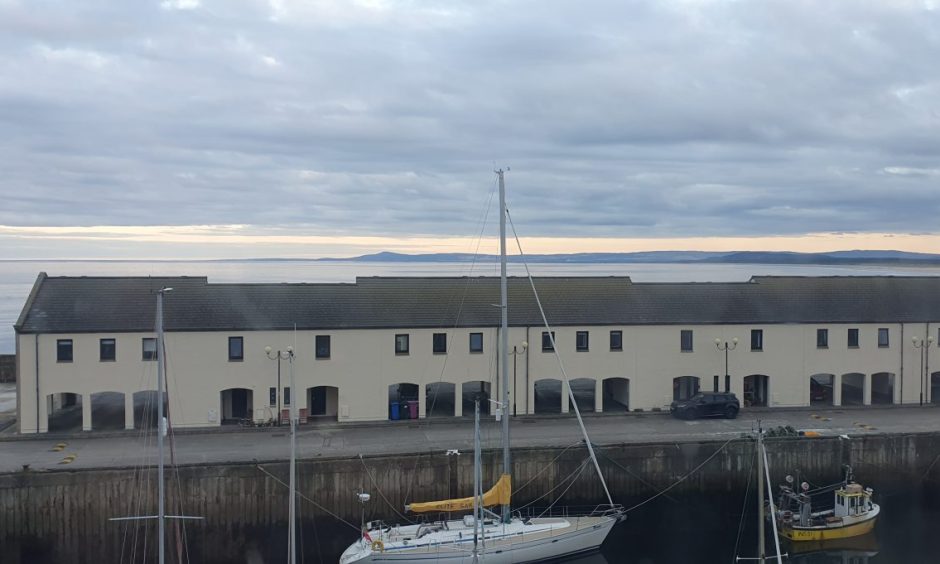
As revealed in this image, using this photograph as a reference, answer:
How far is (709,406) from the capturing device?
124ft

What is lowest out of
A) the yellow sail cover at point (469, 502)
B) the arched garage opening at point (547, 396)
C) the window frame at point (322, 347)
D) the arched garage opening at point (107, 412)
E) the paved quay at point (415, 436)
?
the yellow sail cover at point (469, 502)

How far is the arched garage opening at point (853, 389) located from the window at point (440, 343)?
66.3 feet

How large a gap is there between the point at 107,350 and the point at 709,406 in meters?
25.9

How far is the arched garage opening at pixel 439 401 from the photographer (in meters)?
38.6

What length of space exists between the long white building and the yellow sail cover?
9609mm

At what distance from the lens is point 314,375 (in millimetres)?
36531

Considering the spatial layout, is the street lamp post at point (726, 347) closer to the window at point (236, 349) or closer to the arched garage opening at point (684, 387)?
the arched garage opening at point (684, 387)

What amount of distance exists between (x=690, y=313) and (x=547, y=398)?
8.22 metres

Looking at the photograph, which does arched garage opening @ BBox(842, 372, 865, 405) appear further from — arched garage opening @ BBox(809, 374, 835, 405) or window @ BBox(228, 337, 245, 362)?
window @ BBox(228, 337, 245, 362)

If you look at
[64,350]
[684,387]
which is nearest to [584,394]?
[684,387]

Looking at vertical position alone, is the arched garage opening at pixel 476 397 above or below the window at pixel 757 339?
below

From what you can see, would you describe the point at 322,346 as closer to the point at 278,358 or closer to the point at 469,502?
the point at 278,358

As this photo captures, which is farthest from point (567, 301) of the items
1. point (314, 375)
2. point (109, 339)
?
point (109, 339)

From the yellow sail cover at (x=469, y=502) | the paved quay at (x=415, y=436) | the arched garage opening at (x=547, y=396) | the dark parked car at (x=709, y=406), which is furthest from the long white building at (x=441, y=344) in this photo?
the yellow sail cover at (x=469, y=502)
